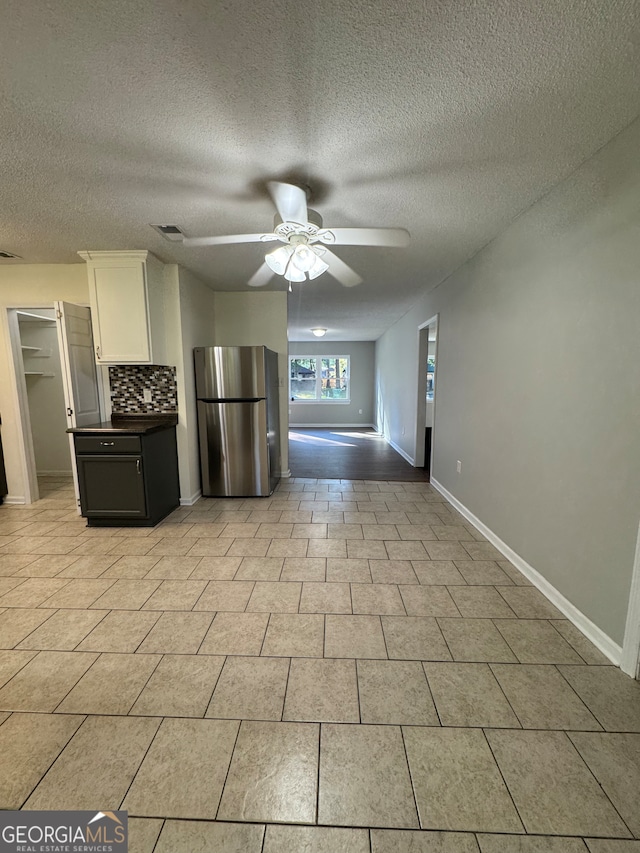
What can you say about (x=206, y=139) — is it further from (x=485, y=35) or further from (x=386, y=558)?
(x=386, y=558)

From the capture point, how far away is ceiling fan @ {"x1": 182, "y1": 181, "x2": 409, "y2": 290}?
1.62 meters

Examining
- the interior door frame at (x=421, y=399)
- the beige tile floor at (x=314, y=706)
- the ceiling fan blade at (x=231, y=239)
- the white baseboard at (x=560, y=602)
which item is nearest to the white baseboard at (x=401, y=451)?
the interior door frame at (x=421, y=399)

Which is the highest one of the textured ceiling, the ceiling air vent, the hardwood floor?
the textured ceiling

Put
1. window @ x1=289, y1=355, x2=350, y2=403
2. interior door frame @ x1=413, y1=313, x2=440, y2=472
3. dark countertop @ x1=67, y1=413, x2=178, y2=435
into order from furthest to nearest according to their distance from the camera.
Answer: window @ x1=289, y1=355, x2=350, y2=403
interior door frame @ x1=413, y1=313, x2=440, y2=472
dark countertop @ x1=67, y1=413, x2=178, y2=435

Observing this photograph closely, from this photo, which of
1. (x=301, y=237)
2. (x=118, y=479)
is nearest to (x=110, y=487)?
(x=118, y=479)

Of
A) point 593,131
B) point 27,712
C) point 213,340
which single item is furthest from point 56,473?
point 593,131

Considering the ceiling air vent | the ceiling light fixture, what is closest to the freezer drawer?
the ceiling air vent

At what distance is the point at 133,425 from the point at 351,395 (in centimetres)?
657

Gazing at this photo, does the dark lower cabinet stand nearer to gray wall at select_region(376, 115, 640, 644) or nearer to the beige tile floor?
the beige tile floor

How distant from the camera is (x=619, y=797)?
104 centimetres

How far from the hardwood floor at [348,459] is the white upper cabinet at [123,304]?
2.48m

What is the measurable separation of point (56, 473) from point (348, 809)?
16.9ft

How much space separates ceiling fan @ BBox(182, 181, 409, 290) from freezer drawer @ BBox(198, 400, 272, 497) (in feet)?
5.80

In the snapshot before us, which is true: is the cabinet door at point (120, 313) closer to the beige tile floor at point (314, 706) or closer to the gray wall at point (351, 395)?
the beige tile floor at point (314, 706)
